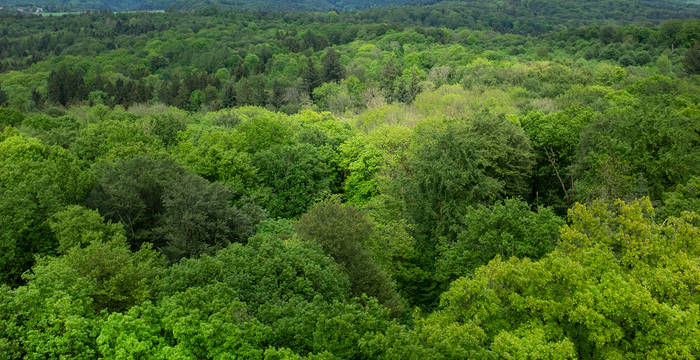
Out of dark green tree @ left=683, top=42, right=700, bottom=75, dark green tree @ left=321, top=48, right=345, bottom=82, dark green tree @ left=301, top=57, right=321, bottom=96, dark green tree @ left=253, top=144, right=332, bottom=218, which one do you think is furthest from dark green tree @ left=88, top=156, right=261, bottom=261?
dark green tree @ left=683, top=42, right=700, bottom=75

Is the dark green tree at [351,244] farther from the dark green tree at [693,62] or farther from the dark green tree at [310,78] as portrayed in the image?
the dark green tree at [693,62]

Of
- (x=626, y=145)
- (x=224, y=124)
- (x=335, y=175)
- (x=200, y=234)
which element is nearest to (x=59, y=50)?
(x=224, y=124)

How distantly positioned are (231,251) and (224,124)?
46258 millimetres

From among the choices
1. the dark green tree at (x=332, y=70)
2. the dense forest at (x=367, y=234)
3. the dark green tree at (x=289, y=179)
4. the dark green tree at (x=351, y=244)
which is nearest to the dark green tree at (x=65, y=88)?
the dense forest at (x=367, y=234)

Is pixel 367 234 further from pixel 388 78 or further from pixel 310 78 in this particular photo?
pixel 310 78

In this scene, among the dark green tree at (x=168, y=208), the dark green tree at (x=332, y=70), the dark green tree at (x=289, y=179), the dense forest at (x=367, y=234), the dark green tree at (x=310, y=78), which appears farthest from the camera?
the dark green tree at (x=332, y=70)

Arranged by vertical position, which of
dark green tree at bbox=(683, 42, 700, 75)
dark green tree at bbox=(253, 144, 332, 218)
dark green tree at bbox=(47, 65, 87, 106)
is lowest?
dark green tree at bbox=(253, 144, 332, 218)

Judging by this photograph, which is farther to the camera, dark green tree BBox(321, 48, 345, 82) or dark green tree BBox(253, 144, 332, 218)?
dark green tree BBox(321, 48, 345, 82)

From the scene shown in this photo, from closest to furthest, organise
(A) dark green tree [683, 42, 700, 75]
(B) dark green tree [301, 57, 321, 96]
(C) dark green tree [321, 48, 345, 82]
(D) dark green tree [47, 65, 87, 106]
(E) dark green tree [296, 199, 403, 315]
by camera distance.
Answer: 1. (E) dark green tree [296, 199, 403, 315]
2. (A) dark green tree [683, 42, 700, 75]
3. (D) dark green tree [47, 65, 87, 106]
4. (B) dark green tree [301, 57, 321, 96]
5. (C) dark green tree [321, 48, 345, 82]

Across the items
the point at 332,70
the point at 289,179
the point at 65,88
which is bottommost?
the point at 289,179

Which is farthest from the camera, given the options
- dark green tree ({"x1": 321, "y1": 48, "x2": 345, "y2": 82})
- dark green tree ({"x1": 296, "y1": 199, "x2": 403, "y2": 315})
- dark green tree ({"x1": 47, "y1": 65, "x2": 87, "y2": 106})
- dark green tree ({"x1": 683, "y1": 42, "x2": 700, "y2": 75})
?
dark green tree ({"x1": 321, "y1": 48, "x2": 345, "y2": 82})

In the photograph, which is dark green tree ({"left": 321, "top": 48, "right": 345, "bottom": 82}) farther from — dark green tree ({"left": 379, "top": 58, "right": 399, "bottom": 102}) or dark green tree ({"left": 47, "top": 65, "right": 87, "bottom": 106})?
dark green tree ({"left": 47, "top": 65, "right": 87, "bottom": 106})

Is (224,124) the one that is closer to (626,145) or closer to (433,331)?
(626,145)

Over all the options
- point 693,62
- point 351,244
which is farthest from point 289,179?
point 693,62
